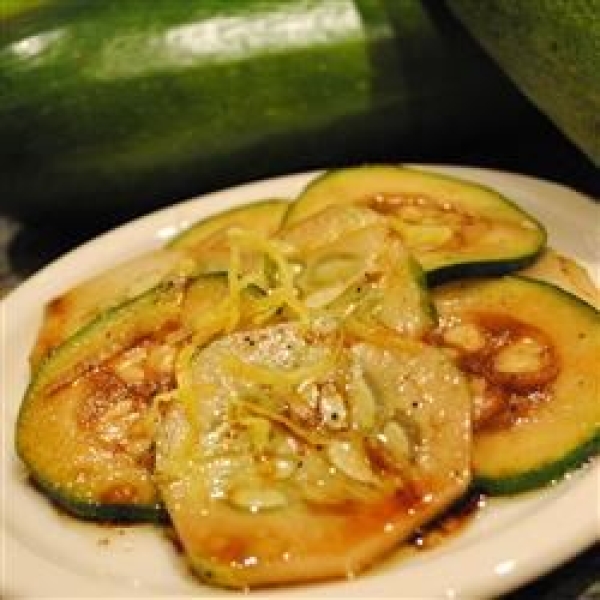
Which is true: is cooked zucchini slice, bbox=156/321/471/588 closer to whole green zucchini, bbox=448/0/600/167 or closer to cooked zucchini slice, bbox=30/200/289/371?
cooked zucchini slice, bbox=30/200/289/371

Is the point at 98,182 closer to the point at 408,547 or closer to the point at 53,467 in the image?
the point at 53,467

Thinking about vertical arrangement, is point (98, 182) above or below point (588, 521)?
below

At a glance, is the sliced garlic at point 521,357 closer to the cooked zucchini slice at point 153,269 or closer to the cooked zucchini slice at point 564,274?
the cooked zucchini slice at point 564,274

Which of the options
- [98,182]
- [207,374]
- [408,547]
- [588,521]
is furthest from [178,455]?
[98,182]

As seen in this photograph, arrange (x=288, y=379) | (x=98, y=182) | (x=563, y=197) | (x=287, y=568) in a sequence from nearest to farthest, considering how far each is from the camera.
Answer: (x=287, y=568), (x=288, y=379), (x=563, y=197), (x=98, y=182)

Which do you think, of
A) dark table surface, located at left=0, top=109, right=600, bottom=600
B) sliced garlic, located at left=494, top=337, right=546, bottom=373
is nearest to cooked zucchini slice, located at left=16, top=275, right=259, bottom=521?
sliced garlic, located at left=494, top=337, right=546, bottom=373

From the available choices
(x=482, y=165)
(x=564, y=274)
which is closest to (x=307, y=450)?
(x=564, y=274)
